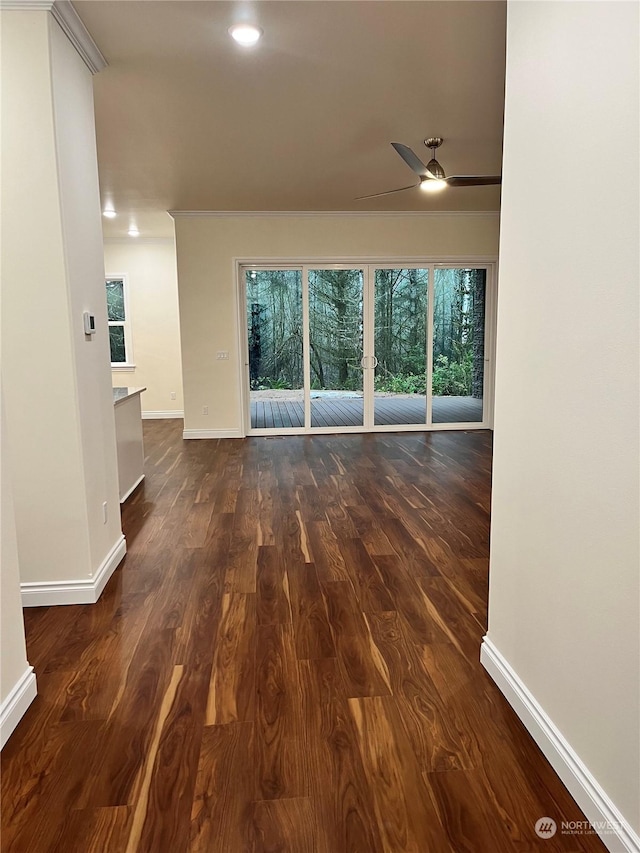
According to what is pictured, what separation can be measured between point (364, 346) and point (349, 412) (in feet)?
2.89

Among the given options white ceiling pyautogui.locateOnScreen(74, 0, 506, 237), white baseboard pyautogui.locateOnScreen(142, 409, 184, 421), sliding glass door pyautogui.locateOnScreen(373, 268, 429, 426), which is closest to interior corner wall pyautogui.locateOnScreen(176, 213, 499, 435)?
sliding glass door pyautogui.locateOnScreen(373, 268, 429, 426)

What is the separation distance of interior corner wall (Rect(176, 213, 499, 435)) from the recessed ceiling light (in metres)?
4.07

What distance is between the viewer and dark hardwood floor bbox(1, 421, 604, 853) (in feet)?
4.87

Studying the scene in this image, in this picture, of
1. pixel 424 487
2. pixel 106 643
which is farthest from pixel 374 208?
pixel 106 643

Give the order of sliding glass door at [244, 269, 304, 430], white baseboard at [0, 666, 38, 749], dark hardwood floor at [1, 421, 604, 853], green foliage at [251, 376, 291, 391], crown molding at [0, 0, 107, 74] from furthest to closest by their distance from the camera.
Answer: green foliage at [251, 376, 291, 391], sliding glass door at [244, 269, 304, 430], crown molding at [0, 0, 107, 74], white baseboard at [0, 666, 38, 749], dark hardwood floor at [1, 421, 604, 853]

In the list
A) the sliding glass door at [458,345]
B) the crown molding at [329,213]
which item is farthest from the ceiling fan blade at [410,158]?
the sliding glass door at [458,345]

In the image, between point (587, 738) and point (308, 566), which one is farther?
point (308, 566)

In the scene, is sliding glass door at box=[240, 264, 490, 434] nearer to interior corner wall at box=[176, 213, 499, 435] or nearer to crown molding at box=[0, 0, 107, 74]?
interior corner wall at box=[176, 213, 499, 435]

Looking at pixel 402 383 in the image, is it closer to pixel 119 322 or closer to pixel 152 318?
pixel 152 318

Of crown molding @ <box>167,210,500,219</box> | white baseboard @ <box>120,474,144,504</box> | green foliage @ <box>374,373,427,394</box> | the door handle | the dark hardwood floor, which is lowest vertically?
the dark hardwood floor

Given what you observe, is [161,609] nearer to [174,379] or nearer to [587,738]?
[587,738]

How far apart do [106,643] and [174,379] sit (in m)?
7.05

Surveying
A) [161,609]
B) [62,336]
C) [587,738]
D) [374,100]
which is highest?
[374,100]

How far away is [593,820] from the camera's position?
A: 143 centimetres
